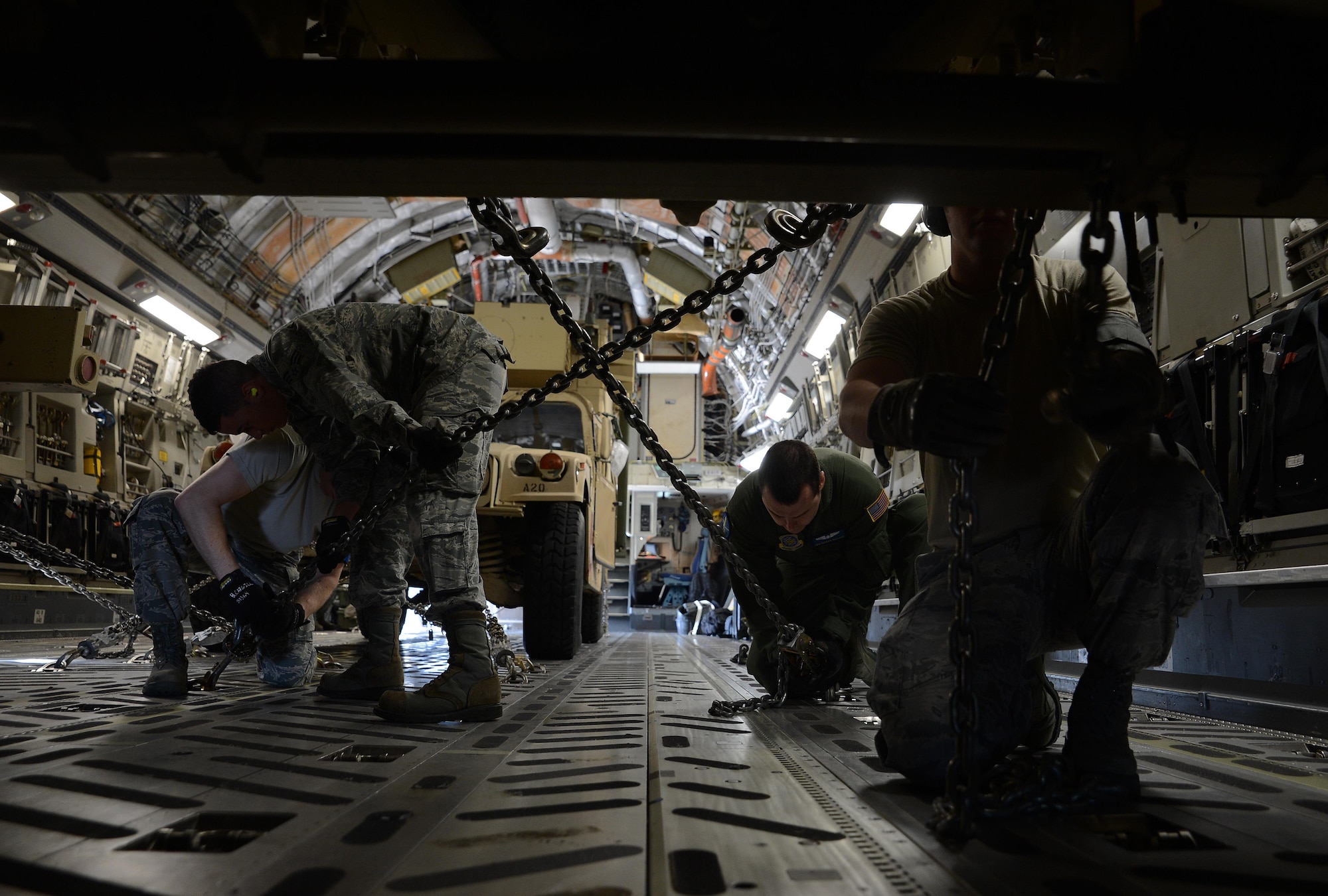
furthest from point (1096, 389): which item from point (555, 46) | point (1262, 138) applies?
point (555, 46)

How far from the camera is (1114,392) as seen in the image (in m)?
1.35

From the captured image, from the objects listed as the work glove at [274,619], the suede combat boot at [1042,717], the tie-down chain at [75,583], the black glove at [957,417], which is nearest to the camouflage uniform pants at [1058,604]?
the suede combat boot at [1042,717]

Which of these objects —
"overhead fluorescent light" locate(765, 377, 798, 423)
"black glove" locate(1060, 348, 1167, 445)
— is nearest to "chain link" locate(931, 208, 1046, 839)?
"black glove" locate(1060, 348, 1167, 445)

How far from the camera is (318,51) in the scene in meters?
1.51

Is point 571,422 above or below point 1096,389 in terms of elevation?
above

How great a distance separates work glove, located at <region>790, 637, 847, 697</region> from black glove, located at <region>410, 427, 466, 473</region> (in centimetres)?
146

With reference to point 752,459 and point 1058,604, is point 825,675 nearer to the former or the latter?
point 1058,604

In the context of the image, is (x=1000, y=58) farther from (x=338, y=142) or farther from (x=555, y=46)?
(x=338, y=142)

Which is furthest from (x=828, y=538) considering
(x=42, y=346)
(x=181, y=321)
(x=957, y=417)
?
(x=181, y=321)

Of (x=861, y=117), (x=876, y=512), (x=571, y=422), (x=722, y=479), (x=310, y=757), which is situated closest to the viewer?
(x=861, y=117)

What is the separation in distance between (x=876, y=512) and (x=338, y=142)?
285cm

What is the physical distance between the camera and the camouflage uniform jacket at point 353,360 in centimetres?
265

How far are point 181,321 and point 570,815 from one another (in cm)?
793

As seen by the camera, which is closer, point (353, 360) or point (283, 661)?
point (353, 360)
